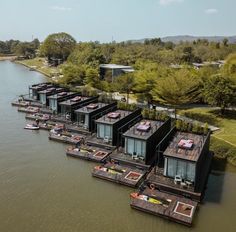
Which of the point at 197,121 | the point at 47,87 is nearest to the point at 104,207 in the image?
the point at 197,121

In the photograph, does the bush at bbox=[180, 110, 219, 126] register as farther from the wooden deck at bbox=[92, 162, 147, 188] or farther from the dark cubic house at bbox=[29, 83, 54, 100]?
the dark cubic house at bbox=[29, 83, 54, 100]

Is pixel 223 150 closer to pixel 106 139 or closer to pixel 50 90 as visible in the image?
pixel 106 139

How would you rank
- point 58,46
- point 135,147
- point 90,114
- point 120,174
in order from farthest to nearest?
point 58,46 < point 90,114 < point 135,147 < point 120,174

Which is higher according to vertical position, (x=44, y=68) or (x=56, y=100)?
(x=44, y=68)

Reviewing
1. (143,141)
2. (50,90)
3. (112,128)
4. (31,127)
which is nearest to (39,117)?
(31,127)

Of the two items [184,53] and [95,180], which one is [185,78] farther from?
[184,53]

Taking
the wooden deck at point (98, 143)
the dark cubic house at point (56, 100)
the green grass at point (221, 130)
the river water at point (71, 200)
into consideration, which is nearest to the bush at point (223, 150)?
the green grass at point (221, 130)
